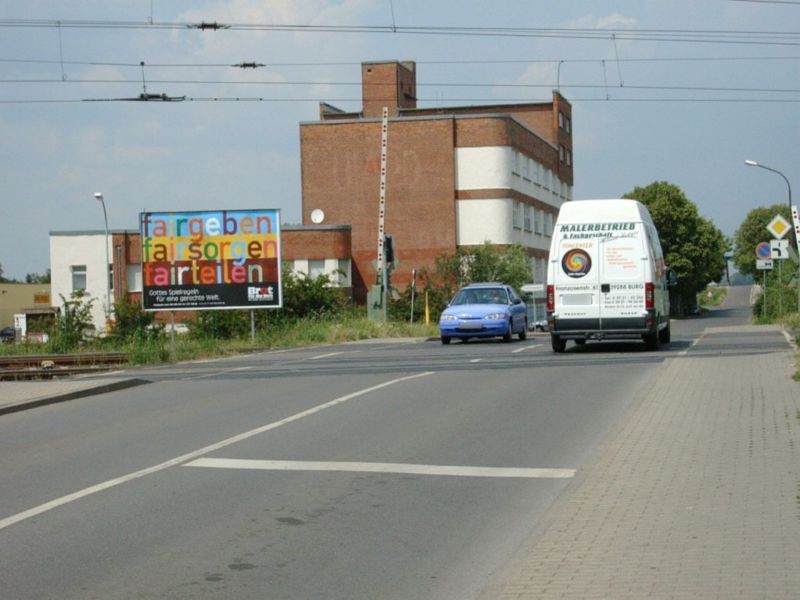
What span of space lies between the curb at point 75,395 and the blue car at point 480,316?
12.6 meters

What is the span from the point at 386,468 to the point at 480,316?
21155 millimetres

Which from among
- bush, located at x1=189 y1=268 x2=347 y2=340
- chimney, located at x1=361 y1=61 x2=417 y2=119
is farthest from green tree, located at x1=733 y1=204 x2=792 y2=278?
bush, located at x1=189 y1=268 x2=347 y2=340

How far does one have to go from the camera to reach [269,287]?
1341 inches

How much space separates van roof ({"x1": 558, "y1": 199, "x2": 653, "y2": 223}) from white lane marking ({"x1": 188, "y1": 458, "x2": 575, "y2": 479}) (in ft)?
46.6

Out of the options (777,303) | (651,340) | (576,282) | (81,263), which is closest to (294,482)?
(576,282)

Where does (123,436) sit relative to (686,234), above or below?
below

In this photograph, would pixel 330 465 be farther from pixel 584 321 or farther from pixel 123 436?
pixel 584 321

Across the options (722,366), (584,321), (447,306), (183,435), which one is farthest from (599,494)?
(447,306)

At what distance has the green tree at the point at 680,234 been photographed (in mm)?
92125

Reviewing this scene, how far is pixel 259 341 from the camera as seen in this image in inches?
1366

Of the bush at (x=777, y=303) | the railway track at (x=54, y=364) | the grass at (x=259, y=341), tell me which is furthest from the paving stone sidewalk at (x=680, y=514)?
the bush at (x=777, y=303)

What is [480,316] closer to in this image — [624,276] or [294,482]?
[624,276]

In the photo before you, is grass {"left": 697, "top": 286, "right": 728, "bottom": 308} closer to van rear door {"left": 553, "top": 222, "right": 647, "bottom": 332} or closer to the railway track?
the railway track

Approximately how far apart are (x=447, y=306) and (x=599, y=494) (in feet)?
77.1
